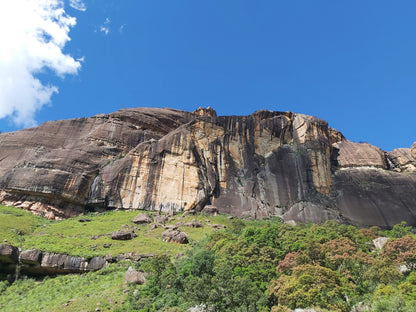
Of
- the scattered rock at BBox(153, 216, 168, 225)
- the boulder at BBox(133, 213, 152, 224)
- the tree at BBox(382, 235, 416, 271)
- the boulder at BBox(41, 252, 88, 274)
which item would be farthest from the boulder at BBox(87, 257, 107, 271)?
the tree at BBox(382, 235, 416, 271)

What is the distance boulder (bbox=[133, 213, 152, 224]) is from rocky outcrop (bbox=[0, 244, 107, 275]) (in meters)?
13.0

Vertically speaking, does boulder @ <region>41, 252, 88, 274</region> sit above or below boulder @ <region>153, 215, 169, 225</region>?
below

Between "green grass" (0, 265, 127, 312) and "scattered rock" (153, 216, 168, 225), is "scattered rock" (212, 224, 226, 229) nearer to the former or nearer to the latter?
"scattered rock" (153, 216, 168, 225)

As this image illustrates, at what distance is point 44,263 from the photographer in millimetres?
35125

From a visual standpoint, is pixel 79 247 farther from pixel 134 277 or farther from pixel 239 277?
pixel 239 277

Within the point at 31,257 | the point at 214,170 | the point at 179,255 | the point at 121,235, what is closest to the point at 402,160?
the point at 214,170

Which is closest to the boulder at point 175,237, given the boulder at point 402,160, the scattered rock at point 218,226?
the scattered rock at point 218,226

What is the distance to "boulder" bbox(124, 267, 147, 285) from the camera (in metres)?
29.8

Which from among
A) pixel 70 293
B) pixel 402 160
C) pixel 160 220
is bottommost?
pixel 70 293

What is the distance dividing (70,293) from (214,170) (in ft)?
122

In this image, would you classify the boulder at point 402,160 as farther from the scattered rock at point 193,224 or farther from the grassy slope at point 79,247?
the scattered rock at point 193,224

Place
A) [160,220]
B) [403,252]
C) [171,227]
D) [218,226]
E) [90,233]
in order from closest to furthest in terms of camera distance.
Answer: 1. [403,252]
2. [90,233]
3. [171,227]
4. [218,226]
5. [160,220]

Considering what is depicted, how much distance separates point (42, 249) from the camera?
119 ft

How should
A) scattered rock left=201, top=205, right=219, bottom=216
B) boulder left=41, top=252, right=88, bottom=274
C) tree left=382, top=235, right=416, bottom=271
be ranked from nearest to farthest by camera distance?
tree left=382, top=235, right=416, bottom=271 < boulder left=41, top=252, right=88, bottom=274 < scattered rock left=201, top=205, right=219, bottom=216
